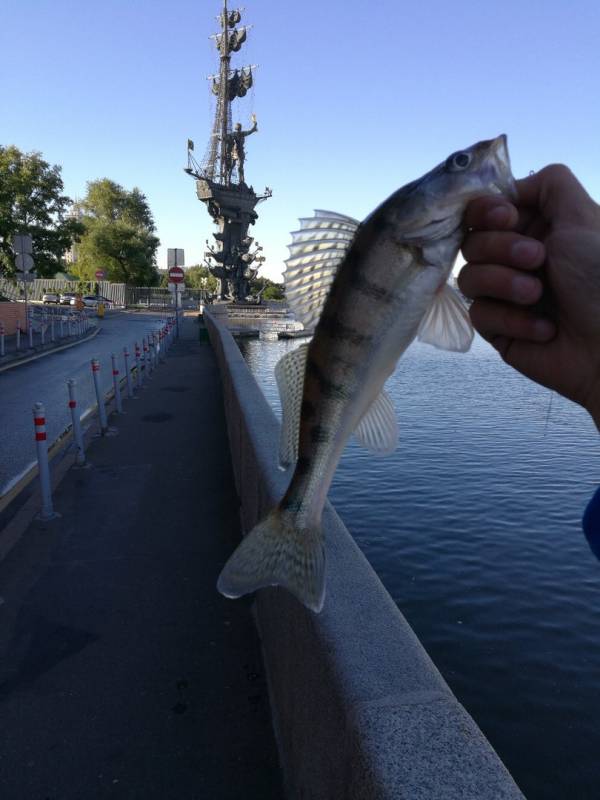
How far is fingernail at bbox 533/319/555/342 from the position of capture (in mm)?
1930

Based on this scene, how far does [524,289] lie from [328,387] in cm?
74

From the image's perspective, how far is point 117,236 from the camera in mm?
77438

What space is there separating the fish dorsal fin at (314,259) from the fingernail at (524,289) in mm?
614

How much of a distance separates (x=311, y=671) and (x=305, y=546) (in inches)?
35.0

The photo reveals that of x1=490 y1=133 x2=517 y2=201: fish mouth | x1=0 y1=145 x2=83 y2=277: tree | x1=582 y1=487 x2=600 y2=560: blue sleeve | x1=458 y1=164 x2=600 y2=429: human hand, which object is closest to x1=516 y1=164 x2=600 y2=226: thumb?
x1=458 y1=164 x2=600 y2=429: human hand

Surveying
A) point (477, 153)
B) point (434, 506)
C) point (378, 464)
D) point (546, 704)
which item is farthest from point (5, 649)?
point (378, 464)

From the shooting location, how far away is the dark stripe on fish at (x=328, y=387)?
2.13 meters

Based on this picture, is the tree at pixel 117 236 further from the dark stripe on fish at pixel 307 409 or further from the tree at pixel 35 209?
the dark stripe on fish at pixel 307 409

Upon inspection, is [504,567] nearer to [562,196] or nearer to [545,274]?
[545,274]

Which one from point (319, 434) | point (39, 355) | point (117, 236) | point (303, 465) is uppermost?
point (117, 236)

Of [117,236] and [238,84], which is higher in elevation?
[238,84]

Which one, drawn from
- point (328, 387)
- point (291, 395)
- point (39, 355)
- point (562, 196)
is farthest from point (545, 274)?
point (39, 355)

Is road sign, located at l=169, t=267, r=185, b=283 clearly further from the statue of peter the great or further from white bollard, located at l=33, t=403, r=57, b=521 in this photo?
the statue of peter the great

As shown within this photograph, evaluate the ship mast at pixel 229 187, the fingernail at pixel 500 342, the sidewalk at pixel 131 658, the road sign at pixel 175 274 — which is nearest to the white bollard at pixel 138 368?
the sidewalk at pixel 131 658
